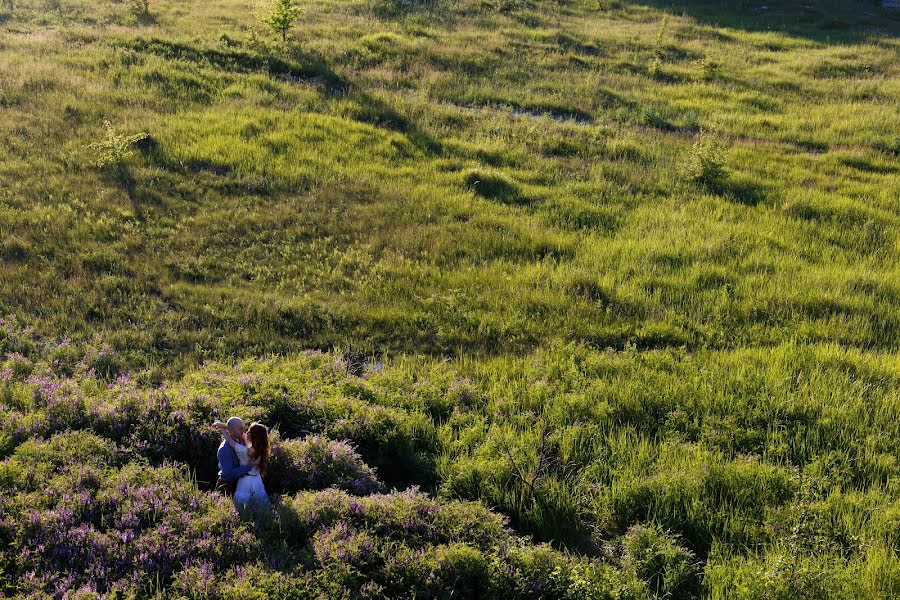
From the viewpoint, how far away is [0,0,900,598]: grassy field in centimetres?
537

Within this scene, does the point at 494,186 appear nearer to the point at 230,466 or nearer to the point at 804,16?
the point at 230,466

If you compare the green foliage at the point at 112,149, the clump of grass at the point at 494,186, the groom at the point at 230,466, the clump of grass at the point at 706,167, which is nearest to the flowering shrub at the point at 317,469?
the groom at the point at 230,466

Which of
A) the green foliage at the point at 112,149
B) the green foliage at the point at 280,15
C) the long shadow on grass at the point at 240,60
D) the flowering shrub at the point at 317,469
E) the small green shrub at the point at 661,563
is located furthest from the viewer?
the green foliage at the point at 280,15

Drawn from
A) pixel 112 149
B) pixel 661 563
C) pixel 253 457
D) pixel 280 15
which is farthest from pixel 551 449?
pixel 280 15

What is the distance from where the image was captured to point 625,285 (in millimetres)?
10406

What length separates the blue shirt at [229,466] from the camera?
5867 mm

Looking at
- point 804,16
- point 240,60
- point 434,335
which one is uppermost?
point 804,16

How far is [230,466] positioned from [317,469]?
0.83m

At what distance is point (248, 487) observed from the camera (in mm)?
5805

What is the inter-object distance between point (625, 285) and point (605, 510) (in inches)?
199

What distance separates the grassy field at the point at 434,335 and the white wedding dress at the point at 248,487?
184 millimetres

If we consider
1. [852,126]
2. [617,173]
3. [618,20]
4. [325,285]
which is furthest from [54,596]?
[618,20]

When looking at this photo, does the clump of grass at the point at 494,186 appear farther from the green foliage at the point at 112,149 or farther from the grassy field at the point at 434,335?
the green foliage at the point at 112,149

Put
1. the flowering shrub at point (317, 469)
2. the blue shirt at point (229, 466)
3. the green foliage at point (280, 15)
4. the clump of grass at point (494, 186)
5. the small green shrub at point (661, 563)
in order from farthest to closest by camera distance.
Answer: the green foliage at point (280, 15), the clump of grass at point (494, 186), the flowering shrub at point (317, 469), the blue shirt at point (229, 466), the small green shrub at point (661, 563)
